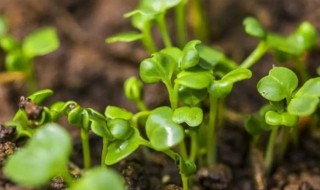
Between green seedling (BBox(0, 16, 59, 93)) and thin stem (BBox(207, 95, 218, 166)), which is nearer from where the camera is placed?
thin stem (BBox(207, 95, 218, 166))

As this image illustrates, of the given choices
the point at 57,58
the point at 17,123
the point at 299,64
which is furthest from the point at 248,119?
the point at 57,58

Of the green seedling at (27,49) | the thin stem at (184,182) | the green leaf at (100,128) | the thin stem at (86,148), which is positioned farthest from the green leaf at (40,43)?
the thin stem at (184,182)

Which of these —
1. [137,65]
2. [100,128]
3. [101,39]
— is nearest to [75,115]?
[100,128]

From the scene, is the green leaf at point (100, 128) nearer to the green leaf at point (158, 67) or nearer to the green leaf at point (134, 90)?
the green leaf at point (158, 67)

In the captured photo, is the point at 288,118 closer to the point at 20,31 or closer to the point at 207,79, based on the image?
the point at 207,79

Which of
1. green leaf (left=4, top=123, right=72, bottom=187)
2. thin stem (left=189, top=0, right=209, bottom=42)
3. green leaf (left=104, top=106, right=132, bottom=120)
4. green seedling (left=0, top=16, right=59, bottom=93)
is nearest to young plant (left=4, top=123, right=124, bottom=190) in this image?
green leaf (left=4, top=123, right=72, bottom=187)

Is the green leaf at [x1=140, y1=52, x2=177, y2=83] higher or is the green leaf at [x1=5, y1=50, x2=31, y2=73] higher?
the green leaf at [x1=140, y1=52, x2=177, y2=83]

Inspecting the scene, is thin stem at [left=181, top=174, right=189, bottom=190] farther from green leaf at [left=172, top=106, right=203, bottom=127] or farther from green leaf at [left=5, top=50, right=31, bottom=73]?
green leaf at [left=5, top=50, right=31, bottom=73]
